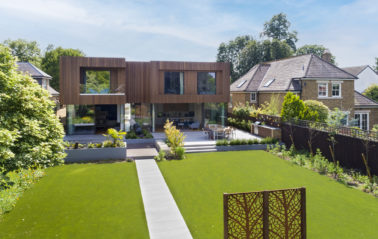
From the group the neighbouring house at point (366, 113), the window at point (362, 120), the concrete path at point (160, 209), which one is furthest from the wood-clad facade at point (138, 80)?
the window at point (362, 120)

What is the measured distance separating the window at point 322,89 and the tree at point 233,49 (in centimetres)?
2964

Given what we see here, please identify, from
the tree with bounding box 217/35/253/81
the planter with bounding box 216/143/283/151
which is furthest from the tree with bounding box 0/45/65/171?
the tree with bounding box 217/35/253/81

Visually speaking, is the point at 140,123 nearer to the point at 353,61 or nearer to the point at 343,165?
the point at 343,165

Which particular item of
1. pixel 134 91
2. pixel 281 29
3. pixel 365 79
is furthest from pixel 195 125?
pixel 281 29

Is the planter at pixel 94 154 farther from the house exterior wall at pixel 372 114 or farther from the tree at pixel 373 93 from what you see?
the tree at pixel 373 93

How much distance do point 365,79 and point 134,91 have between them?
34.6 m

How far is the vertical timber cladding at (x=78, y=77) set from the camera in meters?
19.6

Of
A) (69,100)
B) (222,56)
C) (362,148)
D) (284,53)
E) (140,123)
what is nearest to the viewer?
(362,148)

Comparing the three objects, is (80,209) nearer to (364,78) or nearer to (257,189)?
(257,189)

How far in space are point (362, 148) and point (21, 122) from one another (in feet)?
38.5

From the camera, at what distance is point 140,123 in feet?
74.1

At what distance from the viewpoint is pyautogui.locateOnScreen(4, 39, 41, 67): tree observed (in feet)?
166

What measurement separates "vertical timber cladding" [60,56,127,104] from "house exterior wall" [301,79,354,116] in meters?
14.5

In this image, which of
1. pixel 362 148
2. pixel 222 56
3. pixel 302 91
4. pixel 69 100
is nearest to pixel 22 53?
pixel 222 56
